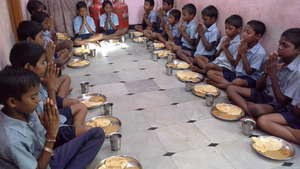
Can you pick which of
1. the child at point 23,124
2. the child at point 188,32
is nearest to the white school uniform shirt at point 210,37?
the child at point 188,32

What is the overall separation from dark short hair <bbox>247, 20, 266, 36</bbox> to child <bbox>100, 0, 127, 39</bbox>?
2.79 meters

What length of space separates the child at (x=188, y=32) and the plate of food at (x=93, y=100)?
1577mm

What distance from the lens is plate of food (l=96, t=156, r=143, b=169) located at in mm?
1799

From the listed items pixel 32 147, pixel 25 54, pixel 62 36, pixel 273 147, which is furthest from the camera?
pixel 62 36

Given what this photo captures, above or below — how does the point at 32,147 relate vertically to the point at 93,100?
above

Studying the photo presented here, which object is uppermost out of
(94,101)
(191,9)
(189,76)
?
(191,9)

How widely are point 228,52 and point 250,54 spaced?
352mm

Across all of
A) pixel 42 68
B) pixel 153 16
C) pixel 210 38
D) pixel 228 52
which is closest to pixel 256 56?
pixel 228 52

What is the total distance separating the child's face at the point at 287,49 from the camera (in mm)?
2266

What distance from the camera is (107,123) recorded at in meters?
2.32

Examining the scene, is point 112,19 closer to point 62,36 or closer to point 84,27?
point 84,27

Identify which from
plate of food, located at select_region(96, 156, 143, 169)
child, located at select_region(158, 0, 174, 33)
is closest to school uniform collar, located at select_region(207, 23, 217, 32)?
child, located at select_region(158, 0, 174, 33)

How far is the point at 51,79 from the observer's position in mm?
1925

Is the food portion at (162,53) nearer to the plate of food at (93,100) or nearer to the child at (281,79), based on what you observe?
the plate of food at (93,100)
